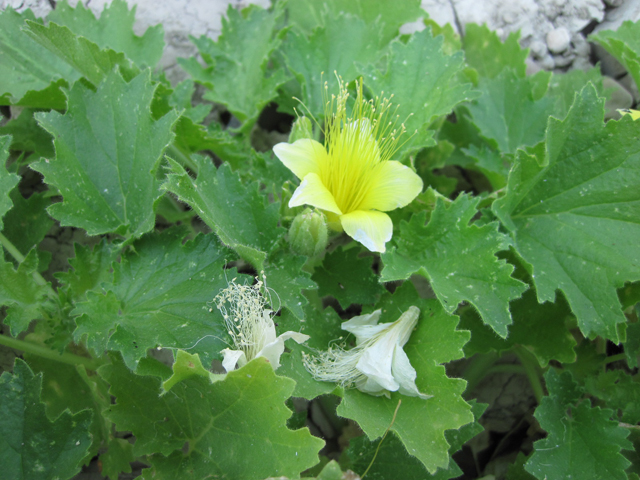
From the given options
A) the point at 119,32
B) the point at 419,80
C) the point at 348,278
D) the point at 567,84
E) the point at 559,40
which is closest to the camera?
the point at 348,278

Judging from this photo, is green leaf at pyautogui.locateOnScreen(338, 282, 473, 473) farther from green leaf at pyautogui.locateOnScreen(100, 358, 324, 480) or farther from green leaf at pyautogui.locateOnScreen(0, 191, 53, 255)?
green leaf at pyautogui.locateOnScreen(0, 191, 53, 255)

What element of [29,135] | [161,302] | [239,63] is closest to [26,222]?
[29,135]

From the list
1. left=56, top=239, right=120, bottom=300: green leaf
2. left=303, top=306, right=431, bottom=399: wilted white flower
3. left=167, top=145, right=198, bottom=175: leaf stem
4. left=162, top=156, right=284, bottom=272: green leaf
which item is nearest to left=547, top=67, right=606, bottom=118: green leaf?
left=303, top=306, right=431, bottom=399: wilted white flower

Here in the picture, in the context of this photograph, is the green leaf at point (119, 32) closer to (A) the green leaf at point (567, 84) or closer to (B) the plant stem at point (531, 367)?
(A) the green leaf at point (567, 84)

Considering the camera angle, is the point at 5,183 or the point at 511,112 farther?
the point at 511,112

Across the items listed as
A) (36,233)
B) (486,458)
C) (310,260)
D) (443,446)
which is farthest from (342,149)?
(486,458)

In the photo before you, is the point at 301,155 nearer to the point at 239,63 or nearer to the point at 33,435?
the point at 239,63

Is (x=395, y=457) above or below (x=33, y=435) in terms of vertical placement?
below
